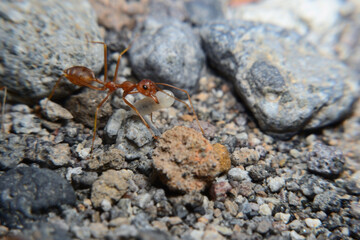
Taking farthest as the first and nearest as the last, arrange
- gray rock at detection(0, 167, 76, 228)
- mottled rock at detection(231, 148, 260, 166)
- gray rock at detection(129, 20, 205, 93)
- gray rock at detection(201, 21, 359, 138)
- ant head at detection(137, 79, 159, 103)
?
gray rock at detection(129, 20, 205, 93) → gray rock at detection(201, 21, 359, 138) → ant head at detection(137, 79, 159, 103) → mottled rock at detection(231, 148, 260, 166) → gray rock at detection(0, 167, 76, 228)

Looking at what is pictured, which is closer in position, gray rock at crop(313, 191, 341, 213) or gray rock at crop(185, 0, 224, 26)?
gray rock at crop(313, 191, 341, 213)

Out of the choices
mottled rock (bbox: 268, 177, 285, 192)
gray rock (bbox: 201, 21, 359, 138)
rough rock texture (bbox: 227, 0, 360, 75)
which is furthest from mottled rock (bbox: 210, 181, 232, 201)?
rough rock texture (bbox: 227, 0, 360, 75)

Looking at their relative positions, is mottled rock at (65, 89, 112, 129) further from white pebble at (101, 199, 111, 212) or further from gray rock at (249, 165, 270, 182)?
gray rock at (249, 165, 270, 182)

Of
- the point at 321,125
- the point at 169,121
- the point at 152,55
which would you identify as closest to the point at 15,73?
the point at 152,55

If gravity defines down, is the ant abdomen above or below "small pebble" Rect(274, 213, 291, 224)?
above

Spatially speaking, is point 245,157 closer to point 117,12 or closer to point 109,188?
point 109,188

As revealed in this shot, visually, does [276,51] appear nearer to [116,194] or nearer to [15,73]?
[116,194]

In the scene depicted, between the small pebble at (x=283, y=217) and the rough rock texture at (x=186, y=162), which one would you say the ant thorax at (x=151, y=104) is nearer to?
the rough rock texture at (x=186, y=162)

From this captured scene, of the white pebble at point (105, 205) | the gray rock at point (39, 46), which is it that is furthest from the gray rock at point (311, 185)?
the gray rock at point (39, 46)
